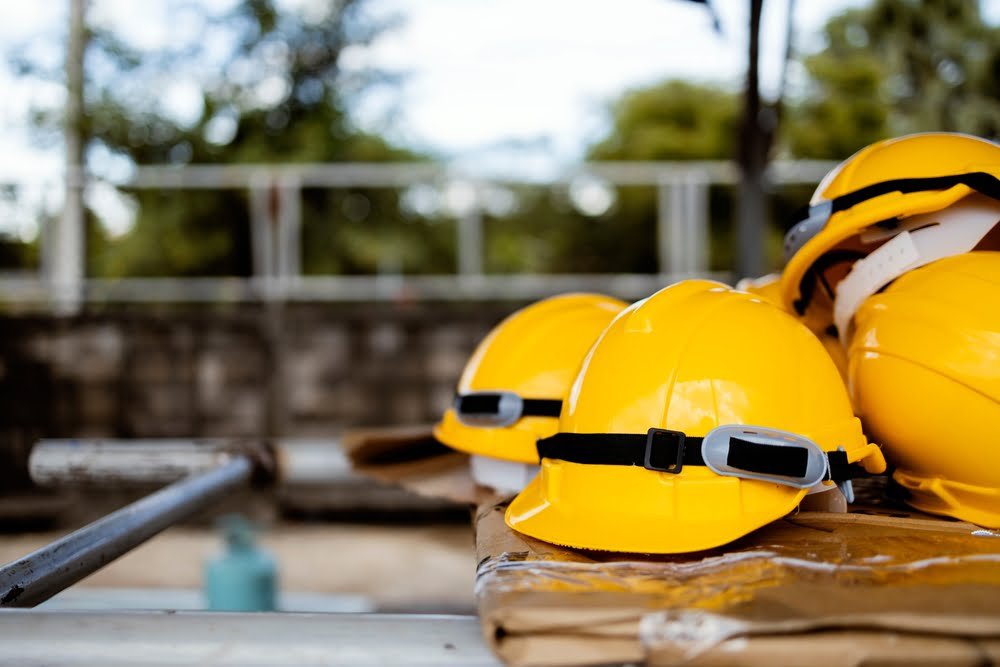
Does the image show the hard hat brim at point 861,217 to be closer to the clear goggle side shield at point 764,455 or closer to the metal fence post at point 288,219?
the clear goggle side shield at point 764,455

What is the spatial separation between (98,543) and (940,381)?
3.84ft

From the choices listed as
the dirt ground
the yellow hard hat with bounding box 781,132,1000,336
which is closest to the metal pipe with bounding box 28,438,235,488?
the yellow hard hat with bounding box 781,132,1000,336

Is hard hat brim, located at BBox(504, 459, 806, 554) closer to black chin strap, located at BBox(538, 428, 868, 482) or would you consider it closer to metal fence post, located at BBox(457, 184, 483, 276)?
black chin strap, located at BBox(538, 428, 868, 482)

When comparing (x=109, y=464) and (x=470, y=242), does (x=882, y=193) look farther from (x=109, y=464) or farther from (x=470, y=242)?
(x=470, y=242)

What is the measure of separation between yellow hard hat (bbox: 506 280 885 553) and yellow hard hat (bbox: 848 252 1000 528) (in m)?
0.09

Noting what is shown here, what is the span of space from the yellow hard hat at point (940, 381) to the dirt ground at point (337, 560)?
2.62 meters

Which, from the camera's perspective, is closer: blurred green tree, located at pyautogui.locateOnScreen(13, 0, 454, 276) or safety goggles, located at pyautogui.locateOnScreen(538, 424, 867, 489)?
safety goggles, located at pyautogui.locateOnScreen(538, 424, 867, 489)

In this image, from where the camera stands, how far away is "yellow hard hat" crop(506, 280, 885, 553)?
0.98 metres

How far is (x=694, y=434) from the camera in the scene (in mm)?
1012

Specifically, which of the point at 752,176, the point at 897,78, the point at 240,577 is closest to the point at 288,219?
the point at 240,577

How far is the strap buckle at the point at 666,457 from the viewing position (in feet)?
3.28

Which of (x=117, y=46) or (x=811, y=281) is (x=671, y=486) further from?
(x=117, y=46)

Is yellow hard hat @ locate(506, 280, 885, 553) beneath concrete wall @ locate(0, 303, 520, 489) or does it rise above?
above

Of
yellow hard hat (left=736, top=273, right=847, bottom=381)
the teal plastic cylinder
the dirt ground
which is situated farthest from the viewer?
the dirt ground
